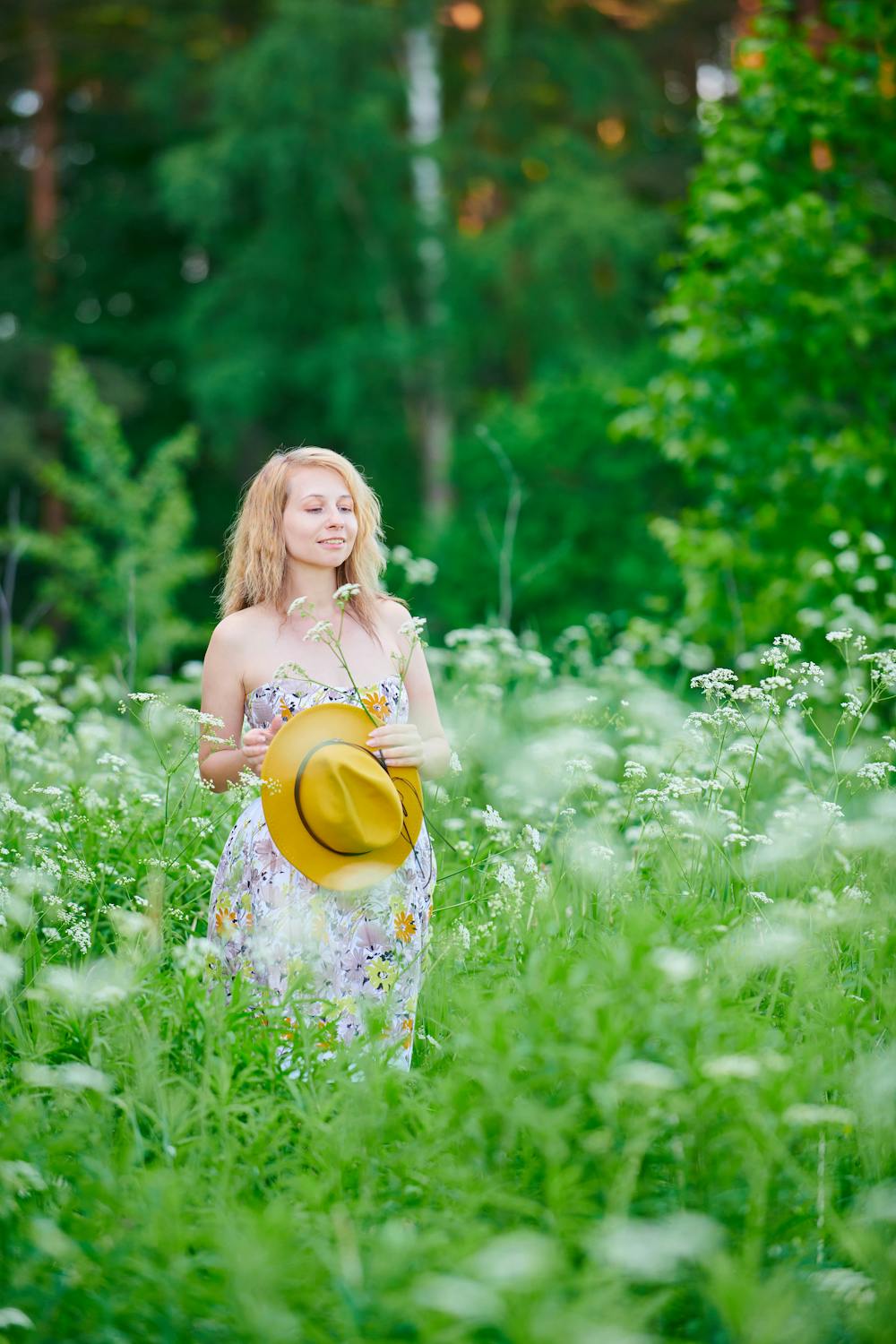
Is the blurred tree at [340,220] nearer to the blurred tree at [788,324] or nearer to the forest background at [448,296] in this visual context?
the forest background at [448,296]

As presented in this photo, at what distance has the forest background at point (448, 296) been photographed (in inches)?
234

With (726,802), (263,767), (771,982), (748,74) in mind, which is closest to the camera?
(263,767)

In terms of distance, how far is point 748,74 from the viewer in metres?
5.85

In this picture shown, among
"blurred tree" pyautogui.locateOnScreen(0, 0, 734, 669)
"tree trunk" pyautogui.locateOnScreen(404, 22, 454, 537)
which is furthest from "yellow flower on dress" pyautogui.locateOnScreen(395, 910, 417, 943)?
"tree trunk" pyautogui.locateOnScreen(404, 22, 454, 537)

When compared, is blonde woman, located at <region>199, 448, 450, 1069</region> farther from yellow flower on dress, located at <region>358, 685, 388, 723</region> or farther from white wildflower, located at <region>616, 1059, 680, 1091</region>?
white wildflower, located at <region>616, 1059, 680, 1091</region>

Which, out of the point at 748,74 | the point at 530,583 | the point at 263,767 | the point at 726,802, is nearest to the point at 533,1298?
the point at 263,767

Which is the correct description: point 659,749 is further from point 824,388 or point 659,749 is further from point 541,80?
point 541,80

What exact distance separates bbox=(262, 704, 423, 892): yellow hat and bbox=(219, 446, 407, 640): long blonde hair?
0.40 m

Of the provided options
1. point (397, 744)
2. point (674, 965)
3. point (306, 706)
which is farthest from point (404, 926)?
point (674, 965)

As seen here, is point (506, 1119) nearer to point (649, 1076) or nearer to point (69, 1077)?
point (649, 1076)

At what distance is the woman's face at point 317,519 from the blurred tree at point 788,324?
3.29m

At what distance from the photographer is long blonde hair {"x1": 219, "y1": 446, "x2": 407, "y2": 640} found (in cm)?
282

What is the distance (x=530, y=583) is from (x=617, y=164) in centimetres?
780

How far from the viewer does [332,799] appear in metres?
2.44
